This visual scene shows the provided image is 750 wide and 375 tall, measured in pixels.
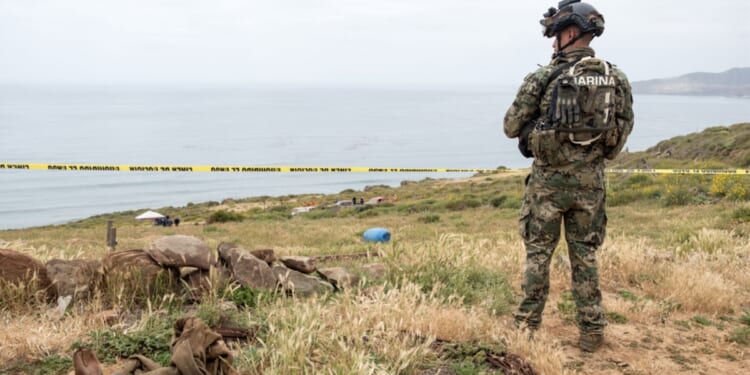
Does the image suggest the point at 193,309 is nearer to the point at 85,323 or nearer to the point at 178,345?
the point at 85,323

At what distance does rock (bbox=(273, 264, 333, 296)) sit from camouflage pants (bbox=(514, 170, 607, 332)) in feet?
6.02

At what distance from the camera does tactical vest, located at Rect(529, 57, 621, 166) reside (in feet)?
16.1

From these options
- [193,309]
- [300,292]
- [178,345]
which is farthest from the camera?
[300,292]

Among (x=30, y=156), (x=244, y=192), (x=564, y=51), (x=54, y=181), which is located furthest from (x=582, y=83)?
(x=30, y=156)

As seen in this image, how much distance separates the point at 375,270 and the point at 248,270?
1.40 metres

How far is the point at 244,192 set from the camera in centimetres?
7850

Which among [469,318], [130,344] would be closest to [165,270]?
[130,344]

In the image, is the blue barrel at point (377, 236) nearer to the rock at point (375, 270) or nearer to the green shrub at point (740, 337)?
the rock at point (375, 270)

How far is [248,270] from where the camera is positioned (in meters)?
6.06

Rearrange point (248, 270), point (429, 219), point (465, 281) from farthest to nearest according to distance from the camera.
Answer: point (429, 219) < point (465, 281) < point (248, 270)

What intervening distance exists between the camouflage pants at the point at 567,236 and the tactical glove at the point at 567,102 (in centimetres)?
45

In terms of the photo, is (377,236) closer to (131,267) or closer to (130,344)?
(131,267)

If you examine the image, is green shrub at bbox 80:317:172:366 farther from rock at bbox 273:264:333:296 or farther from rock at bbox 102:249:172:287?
rock at bbox 273:264:333:296

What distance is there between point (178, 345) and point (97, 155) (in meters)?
115
